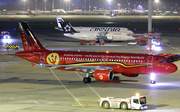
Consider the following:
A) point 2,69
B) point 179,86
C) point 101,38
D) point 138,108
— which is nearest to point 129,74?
point 179,86

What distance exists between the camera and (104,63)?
47.6 metres

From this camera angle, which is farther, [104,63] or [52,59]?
[52,59]

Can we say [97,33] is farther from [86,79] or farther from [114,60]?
[86,79]

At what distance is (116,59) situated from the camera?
47.4m

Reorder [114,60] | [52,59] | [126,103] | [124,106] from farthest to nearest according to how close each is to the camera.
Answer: [52,59] → [114,60] → [124,106] → [126,103]

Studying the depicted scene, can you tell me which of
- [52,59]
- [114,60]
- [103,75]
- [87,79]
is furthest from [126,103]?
[52,59]

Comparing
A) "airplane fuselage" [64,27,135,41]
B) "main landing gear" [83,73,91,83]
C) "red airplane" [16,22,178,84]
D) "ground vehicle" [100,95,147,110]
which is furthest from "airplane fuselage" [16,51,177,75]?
"airplane fuselage" [64,27,135,41]

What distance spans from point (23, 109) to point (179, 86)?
22.5 metres

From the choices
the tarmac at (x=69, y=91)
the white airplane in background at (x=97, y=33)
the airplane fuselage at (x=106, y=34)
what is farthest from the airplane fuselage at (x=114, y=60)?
the airplane fuselage at (x=106, y=34)

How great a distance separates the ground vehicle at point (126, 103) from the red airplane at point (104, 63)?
35.0 feet

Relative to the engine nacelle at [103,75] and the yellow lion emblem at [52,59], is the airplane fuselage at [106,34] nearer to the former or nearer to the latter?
the yellow lion emblem at [52,59]

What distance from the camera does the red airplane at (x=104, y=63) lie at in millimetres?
45281

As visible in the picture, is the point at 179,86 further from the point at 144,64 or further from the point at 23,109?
the point at 23,109

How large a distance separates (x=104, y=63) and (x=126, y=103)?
50.8ft
